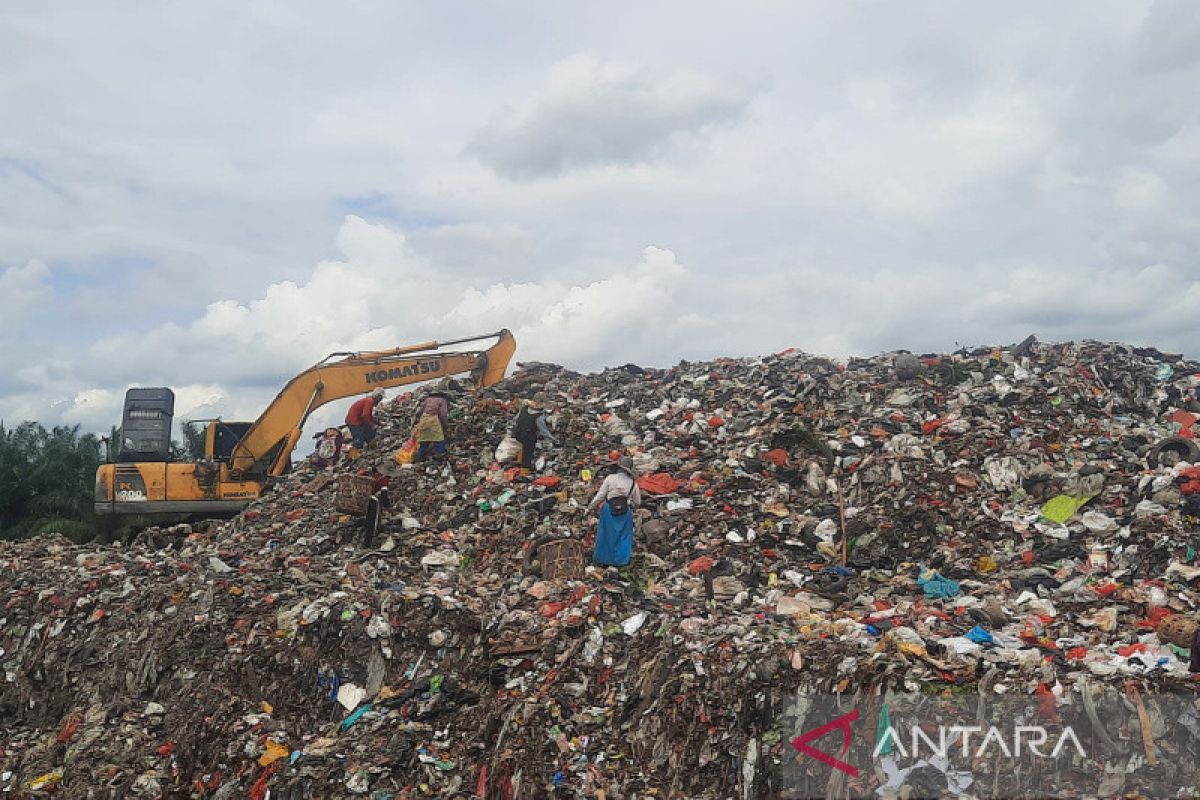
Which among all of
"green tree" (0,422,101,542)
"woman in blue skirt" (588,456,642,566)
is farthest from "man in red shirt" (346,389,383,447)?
"green tree" (0,422,101,542)

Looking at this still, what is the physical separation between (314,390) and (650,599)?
7.30 m

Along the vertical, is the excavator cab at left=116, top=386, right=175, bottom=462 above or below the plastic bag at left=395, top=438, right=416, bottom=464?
above

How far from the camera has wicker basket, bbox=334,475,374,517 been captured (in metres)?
10.3

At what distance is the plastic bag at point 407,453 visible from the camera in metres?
12.1

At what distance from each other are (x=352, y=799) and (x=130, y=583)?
191 inches

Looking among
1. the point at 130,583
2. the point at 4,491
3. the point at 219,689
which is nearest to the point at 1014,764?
the point at 219,689

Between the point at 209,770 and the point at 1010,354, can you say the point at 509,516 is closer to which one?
the point at 209,770
